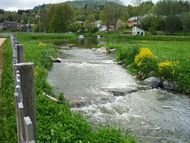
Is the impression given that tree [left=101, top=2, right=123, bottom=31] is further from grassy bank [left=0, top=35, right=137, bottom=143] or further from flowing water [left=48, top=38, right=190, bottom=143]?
grassy bank [left=0, top=35, right=137, bottom=143]

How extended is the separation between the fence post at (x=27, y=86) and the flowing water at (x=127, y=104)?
271 inches

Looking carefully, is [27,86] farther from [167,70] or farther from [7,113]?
[167,70]

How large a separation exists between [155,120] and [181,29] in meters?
81.9

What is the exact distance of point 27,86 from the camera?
447 cm

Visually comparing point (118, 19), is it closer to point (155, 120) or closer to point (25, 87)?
point (155, 120)

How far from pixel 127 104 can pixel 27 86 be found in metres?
12.0

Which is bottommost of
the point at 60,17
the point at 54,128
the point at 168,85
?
the point at 168,85

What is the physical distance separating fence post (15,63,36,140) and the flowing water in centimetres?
689

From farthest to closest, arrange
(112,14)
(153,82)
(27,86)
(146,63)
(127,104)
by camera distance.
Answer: (112,14)
(146,63)
(153,82)
(127,104)
(27,86)

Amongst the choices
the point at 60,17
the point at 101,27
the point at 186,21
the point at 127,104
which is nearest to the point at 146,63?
the point at 127,104

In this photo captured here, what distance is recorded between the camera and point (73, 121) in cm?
997

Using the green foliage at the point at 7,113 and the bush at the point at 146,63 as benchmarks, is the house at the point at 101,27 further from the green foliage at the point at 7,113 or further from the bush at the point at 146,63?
the green foliage at the point at 7,113

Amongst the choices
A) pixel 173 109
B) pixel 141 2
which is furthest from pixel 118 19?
pixel 173 109

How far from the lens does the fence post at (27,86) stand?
13.9 feet
